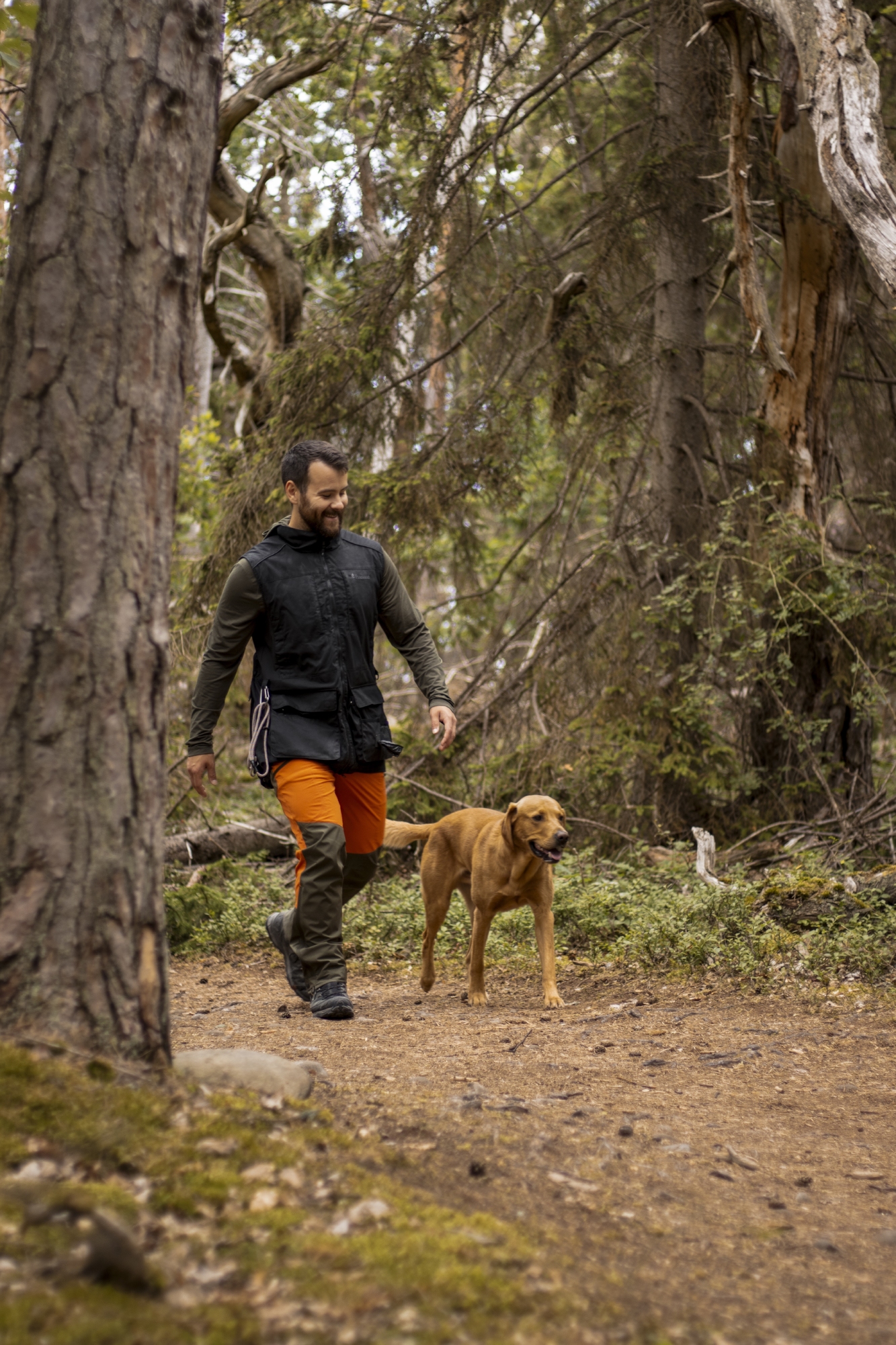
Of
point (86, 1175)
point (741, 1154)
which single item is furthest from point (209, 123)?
point (741, 1154)

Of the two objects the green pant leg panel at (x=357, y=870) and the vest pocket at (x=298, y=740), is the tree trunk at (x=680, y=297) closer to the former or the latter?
the green pant leg panel at (x=357, y=870)

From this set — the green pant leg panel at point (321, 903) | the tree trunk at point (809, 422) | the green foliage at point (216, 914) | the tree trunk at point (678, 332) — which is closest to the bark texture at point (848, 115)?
the tree trunk at point (809, 422)

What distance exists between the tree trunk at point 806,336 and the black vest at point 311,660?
494 centimetres

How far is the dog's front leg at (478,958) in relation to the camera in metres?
6.11

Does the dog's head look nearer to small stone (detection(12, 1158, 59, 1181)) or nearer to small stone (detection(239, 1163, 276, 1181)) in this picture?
small stone (detection(239, 1163, 276, 1181))

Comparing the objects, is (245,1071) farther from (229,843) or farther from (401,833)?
(229,843)

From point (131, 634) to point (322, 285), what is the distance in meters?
22.1

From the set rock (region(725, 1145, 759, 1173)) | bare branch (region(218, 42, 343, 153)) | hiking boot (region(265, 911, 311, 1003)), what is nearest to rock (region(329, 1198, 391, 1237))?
rock (region(725, 1145, 759, 1173))

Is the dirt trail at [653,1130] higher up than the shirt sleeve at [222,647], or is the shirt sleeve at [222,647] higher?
the shirt sleeve at [222,647]

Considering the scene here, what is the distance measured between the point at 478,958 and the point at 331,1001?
3.20 ft

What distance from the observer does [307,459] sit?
539cm

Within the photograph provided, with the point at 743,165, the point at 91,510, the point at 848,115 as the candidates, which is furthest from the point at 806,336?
the point at 91,510

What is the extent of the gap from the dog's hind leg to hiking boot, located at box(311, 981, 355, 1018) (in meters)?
0.92

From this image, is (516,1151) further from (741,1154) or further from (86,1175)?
(86,1175)
